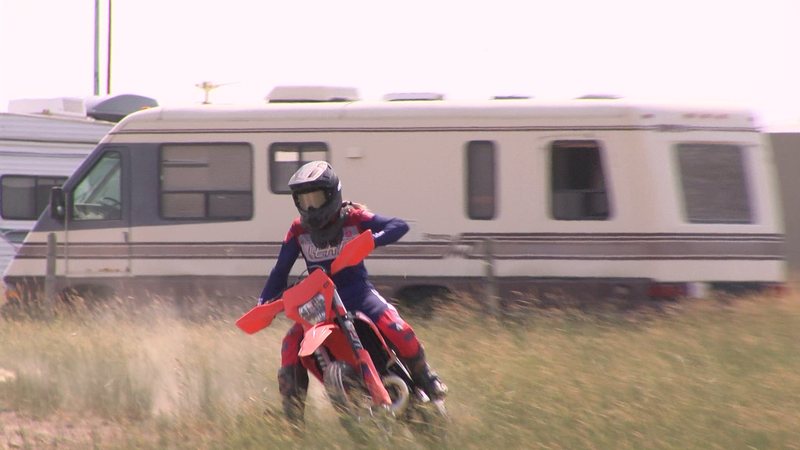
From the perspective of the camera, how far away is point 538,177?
10.9 metres

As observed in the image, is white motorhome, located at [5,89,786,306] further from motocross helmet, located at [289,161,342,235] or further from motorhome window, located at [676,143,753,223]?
motocross helmet, located at [289,161,342,235]

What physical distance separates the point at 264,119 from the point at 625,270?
4.55 m

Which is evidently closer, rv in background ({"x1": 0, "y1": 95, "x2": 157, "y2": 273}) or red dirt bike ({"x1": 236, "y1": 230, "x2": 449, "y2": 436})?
red dirt bike ({"x1": 236, "y1": 230, "x2": 449, "y2": 436})

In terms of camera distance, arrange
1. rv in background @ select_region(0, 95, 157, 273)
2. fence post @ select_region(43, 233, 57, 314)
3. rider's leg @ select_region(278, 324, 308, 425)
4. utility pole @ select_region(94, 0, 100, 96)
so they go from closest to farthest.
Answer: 1. rider's leg @ select_region(278, 324, 308, 425)
2. fence post @ select_region(43, 233, 57, 314)
3. rv in background @ select_region(0, 95, 157, 273)
4. utility pole @ select_region(94, 0, 100, 96)

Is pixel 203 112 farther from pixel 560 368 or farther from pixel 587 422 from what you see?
pixel 587 422

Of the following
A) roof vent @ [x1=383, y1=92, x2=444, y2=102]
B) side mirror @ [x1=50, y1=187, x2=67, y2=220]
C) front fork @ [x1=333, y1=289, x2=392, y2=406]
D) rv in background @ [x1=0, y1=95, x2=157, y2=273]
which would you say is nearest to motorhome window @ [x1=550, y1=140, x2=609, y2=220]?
roof vent @ [x1=383, y1=92, x2=444, y2=102]

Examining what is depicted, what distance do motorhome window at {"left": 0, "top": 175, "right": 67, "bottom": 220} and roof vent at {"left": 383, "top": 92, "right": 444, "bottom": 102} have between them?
6.75 metres

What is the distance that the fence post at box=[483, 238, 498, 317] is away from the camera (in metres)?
10.6

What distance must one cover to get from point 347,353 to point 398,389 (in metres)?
0.34

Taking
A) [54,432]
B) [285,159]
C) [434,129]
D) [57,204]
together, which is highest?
[434,129]

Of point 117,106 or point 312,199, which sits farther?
point 117,106

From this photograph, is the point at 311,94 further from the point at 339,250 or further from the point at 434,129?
the point at 339,250

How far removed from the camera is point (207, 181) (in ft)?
37.9

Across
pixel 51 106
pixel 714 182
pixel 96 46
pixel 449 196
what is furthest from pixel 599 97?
pixel 96 46
